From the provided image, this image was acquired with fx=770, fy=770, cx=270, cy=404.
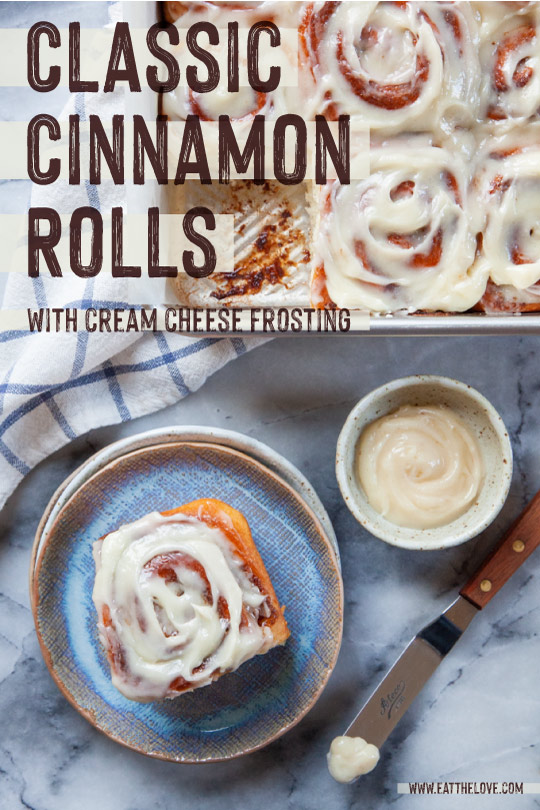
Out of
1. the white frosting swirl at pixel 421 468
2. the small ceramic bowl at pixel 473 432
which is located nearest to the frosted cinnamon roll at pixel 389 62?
the small ceramic bowl at pixel 473 432

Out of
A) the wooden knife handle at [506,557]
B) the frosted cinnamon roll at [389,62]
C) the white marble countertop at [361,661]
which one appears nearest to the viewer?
the frosted cinnamon roll at [389,62]

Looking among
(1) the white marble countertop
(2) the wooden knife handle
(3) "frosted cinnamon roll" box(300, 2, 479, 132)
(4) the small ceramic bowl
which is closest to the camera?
(3) "frosted cinnamon roll" box(300, 2, 479, 132)

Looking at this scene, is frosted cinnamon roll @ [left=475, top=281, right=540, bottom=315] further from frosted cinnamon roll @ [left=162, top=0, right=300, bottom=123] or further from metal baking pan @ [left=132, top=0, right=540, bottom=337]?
frosted cinnamon roll @ [left=162, top=0, right=300, bottom=123]

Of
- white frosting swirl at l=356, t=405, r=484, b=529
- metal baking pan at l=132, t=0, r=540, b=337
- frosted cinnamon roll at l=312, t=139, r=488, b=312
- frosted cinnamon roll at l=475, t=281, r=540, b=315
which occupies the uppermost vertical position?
frosted cinnamon roll at l=312, t=139, r=488, b=312

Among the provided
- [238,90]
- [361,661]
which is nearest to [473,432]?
[361,661]

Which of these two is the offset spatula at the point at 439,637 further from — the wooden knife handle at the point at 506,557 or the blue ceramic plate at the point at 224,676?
the blue ceramic plate at the point at 224,676

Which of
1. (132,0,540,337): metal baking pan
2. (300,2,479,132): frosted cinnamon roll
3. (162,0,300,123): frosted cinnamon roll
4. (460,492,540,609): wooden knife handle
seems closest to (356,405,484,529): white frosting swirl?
(460,492,540,609): wooden knife handle

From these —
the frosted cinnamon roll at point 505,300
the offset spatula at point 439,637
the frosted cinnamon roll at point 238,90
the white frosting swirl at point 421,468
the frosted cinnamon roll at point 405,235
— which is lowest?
the offset spatula at point 439,637

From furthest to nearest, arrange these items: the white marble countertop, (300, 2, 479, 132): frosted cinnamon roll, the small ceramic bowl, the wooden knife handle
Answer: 1. the white marble countertop
2. the wooden knife handle
3. the small ceramic bowl
4. (300, 2, 479, 132): frosted cinnamon roll
